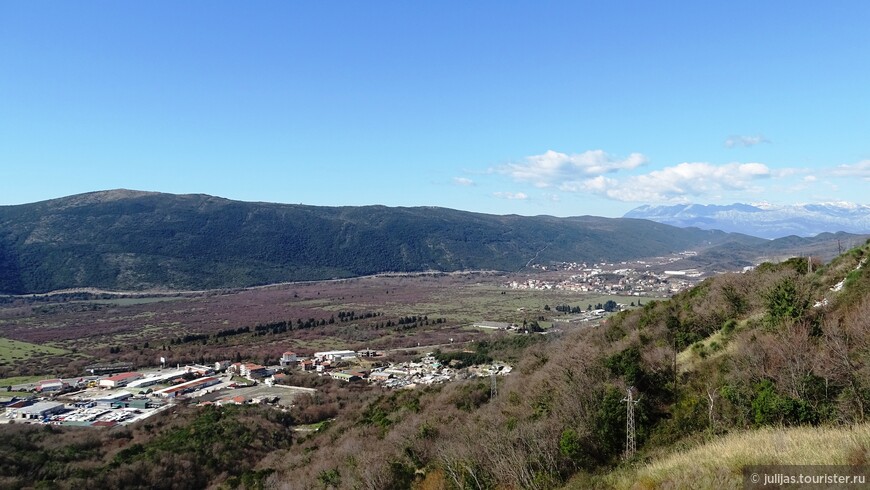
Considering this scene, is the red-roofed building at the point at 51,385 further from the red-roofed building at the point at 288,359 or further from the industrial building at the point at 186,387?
the red-roofed building at the point at 288,359

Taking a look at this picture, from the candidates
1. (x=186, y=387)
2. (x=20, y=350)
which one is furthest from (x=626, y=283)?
(x=20, y=350)

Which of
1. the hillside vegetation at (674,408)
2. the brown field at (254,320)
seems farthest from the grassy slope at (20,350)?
the hillside vegetation at (674,408)

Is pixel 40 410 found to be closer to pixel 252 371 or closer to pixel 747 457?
pixel 252 371

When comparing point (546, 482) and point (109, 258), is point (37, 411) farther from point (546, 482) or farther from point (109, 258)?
point (109, 258)

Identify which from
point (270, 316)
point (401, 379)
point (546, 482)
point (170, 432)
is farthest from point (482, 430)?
point (270, 316)

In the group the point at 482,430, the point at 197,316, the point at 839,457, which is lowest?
the point at 197,316

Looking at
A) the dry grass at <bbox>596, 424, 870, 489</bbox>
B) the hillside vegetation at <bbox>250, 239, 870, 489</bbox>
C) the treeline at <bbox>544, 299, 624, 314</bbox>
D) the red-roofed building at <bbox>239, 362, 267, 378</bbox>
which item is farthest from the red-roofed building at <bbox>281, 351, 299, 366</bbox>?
the dry grass at <bbox>596, 424, 870, 489</bbox>
